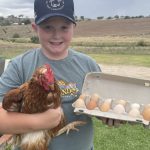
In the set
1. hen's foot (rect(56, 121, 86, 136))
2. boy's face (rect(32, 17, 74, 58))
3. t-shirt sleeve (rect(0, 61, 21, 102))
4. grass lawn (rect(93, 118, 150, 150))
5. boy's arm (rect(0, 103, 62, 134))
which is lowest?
grass lawn (rect(93, 118, 150, 150))

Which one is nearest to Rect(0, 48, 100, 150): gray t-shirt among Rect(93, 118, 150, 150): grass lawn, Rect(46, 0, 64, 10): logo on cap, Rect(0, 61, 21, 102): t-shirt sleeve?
Rect(0, 61, 21, 102): t-shirt sleeve

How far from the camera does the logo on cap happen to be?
9.40 feet

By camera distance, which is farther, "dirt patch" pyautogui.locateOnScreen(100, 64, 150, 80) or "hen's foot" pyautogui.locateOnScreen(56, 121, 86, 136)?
"dirt patch" pyautogui.locateOnScreen(100, 64, 150, 80)

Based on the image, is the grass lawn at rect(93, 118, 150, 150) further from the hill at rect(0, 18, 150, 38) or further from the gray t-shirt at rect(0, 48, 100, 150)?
the hill at rect(0, 18, 150, 38)

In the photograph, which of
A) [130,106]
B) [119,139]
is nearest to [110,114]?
[130,106]

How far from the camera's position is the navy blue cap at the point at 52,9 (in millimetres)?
2832

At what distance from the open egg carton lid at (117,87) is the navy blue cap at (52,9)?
1.51 feet

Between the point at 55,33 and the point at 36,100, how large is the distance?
0.58 m

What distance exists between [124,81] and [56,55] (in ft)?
1.72

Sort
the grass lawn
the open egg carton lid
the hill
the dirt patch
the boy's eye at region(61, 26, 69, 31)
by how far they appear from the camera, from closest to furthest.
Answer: the boy's eye at region(61, 26, 69, 31), the open egg carton lid, the grass lawn, the dirt patch, the hill

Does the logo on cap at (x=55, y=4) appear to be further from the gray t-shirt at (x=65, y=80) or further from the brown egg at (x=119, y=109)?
the brown egg at (x=119, y=109)

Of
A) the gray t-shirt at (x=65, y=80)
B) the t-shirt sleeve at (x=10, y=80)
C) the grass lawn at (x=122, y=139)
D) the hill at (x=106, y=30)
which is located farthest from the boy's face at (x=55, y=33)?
the hill at (x=106, y=30)

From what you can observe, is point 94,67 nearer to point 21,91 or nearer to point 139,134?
point 21,91

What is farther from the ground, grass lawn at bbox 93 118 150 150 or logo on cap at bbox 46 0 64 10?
logo on cap at bbox 46 0 64 10
